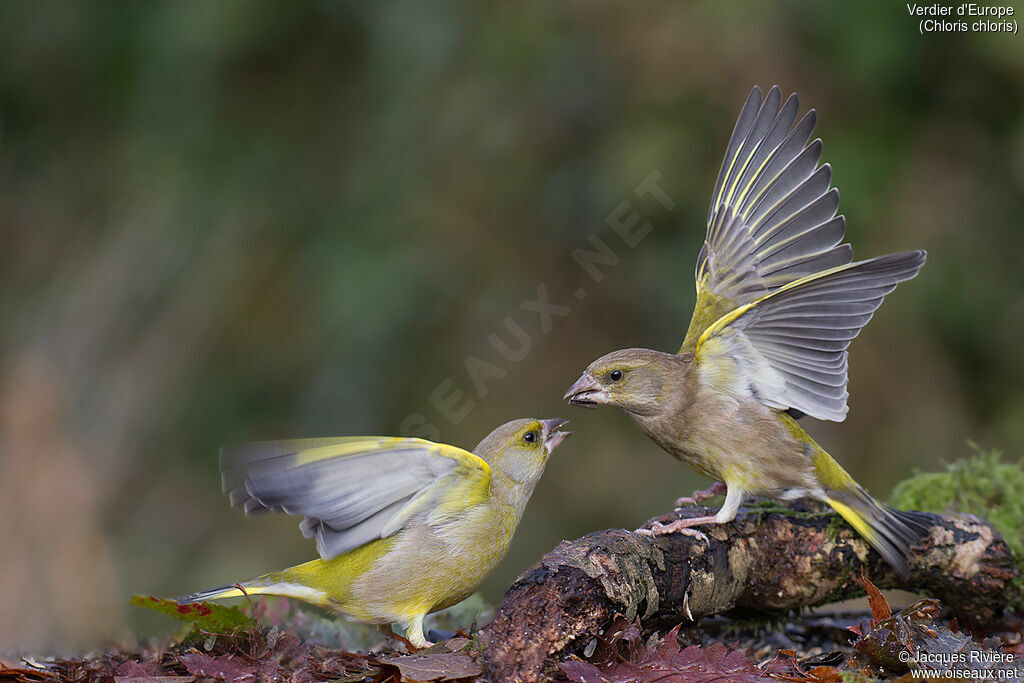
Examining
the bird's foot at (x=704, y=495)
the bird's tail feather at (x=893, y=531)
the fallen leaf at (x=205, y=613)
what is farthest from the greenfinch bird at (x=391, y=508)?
the bird's tail feather at (x=893, y=531)

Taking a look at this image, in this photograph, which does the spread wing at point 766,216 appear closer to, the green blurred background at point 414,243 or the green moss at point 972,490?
the green moss at point 972,490

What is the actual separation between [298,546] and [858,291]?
19.2 feet

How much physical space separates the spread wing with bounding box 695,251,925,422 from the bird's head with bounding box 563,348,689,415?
14 centimetres

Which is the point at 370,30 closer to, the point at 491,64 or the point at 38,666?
the point at 491,64

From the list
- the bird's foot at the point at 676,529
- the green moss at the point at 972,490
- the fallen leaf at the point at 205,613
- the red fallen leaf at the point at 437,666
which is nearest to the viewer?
the red fallen leaf at the point at 437,666

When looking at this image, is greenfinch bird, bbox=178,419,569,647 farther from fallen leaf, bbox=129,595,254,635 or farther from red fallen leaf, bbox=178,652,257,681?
red fallen leaf, bbox=178,652,257,681

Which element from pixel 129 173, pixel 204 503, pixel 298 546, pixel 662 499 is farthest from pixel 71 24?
pixel 662 499

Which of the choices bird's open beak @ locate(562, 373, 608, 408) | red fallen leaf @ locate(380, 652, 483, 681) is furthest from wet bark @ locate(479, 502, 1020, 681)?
bird's open beak @ locate(562, 373, 608, 408)

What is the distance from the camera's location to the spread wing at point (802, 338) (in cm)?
381

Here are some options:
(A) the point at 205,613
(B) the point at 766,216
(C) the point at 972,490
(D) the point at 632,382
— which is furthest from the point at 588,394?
(C) the point at 972,490

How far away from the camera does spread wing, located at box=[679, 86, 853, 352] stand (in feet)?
14.0

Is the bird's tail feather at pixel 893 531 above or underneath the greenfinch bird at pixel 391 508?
underneath

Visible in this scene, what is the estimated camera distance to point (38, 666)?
11.6 ft

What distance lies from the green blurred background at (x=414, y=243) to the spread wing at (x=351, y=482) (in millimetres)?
4234
